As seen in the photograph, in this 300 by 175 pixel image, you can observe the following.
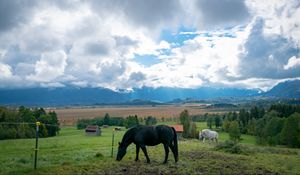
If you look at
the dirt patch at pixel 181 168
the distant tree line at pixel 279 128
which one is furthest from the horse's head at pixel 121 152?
the distant tree line at pixel 279 128

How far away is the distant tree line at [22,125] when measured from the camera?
52.9 m

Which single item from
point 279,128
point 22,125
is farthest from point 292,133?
point 22,125

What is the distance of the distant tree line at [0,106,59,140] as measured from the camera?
52.9 meters

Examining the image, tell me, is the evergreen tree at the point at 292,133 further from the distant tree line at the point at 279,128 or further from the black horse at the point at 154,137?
the black horse at the point at 154,137

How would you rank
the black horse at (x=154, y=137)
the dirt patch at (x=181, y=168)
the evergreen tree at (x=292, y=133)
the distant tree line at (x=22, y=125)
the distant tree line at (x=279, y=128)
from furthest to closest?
the distant tree line at (x=279, y=128)
the evergreen tree at (x=292, y=133)
the distant tree line at (x=22, y=125)
the black horse at (x=154, y=137)
the dirt patch at (x=181, y=168)

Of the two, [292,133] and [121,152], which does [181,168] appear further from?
[292,133]

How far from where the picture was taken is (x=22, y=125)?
59.0m

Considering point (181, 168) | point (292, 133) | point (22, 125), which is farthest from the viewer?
point (292, 133)

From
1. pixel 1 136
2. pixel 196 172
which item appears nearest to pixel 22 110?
pixel 1 136

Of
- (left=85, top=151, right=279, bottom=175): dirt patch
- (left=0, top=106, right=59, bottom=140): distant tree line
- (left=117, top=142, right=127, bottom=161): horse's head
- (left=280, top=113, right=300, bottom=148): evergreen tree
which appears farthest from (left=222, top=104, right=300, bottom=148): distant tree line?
(left=117, top=142, right=127, bottom=161): horse's head

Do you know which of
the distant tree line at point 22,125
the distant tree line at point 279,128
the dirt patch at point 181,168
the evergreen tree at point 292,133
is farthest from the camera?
the distant tree line at point 279,128

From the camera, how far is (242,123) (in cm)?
10350

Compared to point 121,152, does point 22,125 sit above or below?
below

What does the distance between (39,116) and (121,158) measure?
73.5m
